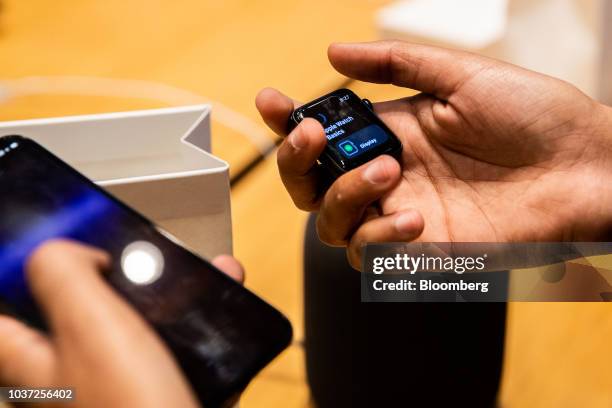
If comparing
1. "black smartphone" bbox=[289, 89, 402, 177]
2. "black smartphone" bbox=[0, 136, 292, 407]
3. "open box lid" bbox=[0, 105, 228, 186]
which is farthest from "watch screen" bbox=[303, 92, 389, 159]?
"black smartphone" bbox=[0, 136, 292, 407]

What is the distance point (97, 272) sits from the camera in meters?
0.45

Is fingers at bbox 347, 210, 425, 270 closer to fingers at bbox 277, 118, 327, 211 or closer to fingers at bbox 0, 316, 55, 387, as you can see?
fingers at bbox 277, 118, 327, 211

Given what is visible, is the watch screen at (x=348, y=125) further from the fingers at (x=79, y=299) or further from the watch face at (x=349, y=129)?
the fingers at (x=79, y=299)

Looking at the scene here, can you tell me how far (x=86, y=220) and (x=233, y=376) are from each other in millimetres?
144

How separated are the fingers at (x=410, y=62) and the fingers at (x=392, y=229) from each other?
0.17 meters

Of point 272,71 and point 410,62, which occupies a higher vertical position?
point 410,62

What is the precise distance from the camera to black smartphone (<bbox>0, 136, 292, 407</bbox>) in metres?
0.43

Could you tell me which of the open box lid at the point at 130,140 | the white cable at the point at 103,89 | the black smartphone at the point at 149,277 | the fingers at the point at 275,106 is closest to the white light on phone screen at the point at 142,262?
the black smartphone at the point at 149,277

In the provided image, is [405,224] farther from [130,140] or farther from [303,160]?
[130,140]

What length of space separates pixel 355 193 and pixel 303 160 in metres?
0.06

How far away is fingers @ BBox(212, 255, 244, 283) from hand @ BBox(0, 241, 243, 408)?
6 centimetres

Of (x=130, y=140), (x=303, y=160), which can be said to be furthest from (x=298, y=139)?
(x=130, y=140)

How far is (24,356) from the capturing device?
0.42m

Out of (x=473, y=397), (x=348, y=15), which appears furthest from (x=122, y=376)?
(x=348, y=15)
